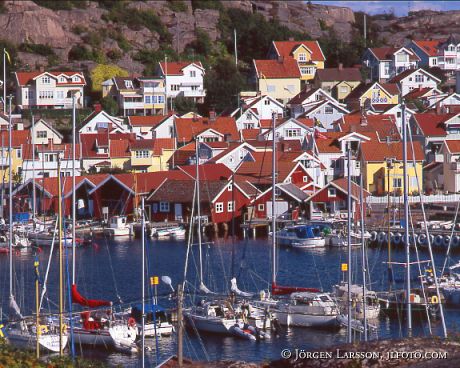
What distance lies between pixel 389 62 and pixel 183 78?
364 inches

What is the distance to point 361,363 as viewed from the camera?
942 cm

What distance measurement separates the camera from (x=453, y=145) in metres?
33.8

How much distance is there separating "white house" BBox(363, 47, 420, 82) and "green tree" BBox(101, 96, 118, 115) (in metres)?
11.4

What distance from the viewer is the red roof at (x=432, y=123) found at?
35625 millimetres

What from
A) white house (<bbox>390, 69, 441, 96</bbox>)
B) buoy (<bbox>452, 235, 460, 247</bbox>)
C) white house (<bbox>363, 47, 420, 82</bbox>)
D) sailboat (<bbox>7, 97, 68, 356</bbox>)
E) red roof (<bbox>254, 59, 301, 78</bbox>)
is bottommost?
sailboat (<bbox>7, 97, 68, 356</bbox>)

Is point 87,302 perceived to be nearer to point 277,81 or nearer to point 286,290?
point 286,290

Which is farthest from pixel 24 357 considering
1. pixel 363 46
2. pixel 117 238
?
pixel 363 46

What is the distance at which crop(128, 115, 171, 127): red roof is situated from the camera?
37906mm

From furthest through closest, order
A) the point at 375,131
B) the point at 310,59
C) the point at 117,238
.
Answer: the point at 310,59
the point at 375,131
the point at 117,238

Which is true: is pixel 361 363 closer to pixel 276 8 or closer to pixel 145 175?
pixel 145 175

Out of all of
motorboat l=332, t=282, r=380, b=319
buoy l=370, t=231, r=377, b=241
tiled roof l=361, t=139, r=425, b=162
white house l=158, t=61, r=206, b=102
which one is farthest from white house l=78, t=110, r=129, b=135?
motorboat l=332, t=282, r=380, b=319

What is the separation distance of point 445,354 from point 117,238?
19133 mm

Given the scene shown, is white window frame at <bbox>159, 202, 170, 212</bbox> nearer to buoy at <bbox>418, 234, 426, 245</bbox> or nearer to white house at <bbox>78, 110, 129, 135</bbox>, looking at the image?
buoy at <bbox>418, 234, 426, 245</bbox>

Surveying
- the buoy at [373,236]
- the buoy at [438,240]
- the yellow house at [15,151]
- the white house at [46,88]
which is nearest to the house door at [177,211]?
the yellow house at [15,151]
